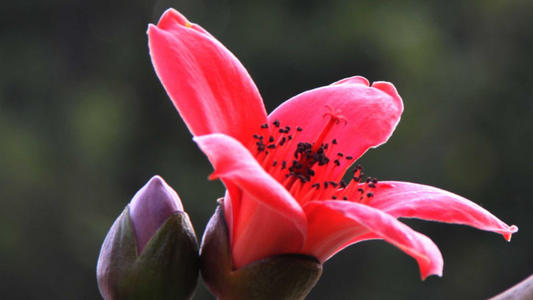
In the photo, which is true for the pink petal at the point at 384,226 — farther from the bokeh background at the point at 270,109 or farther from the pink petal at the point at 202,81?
the bokeh background at the point at 270,109

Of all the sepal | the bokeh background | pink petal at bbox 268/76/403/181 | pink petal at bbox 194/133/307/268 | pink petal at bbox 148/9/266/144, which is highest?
pink petal at bbox 148/9/266/144

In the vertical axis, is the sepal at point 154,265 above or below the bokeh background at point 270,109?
above

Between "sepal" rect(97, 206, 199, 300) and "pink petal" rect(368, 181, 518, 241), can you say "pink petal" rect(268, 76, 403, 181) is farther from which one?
"sepal" rect(97, 206, 199, 300)

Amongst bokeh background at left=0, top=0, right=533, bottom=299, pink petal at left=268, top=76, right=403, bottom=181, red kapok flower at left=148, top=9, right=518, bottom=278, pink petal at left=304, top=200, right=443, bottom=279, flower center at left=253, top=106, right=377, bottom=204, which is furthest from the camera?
bokeh background at left=0, top=0, right=533, bottom=299

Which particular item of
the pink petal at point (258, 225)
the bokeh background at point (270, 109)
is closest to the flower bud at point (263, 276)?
the pink petal at point (258, 225)

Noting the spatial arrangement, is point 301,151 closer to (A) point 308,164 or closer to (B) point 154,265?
(A) point 308,164

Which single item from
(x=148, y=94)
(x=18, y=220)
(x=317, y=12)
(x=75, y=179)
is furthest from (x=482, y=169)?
(x=18, y=220)

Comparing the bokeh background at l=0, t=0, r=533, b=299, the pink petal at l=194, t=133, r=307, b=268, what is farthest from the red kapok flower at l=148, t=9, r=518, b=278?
the bokeh background at l=0, t=0, r=533, b=299
